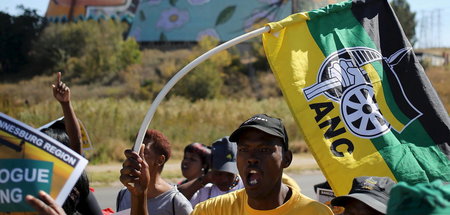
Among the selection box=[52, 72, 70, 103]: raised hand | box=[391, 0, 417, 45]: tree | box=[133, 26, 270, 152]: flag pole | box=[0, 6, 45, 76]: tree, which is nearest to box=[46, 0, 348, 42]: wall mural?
box=[391, 0, 417, 45]: tree

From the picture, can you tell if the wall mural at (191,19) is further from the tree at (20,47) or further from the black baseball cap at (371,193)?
the black baseball cap at (371,193)

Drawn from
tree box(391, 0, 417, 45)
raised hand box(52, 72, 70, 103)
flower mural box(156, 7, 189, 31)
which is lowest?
raised hand box(52, 72, 70, 103)

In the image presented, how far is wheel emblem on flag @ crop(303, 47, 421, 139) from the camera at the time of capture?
13.5 feet

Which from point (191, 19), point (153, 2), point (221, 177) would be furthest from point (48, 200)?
point (153, 2)

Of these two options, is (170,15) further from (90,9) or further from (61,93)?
(61,93)

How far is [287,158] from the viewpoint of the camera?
130 inches

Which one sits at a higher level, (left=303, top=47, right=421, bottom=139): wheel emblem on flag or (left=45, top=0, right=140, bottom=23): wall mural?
(left=45, top=0, right=140, bottom=23): wall mural

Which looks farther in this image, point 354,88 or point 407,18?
point 407,18

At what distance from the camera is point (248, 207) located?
10.6 ft

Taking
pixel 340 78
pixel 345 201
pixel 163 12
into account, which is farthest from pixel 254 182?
pixel 163 12

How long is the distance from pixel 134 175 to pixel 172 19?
6283 cm

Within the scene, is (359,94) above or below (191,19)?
below

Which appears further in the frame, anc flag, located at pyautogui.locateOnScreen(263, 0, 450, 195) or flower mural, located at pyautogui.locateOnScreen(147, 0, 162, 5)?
flower mural, located at pyautogui.locateOnScreen(147, 0, 162, 5)

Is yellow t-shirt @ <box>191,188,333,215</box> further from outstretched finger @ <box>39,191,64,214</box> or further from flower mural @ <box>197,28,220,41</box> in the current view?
flower mural @ <box>197,28,220,41</box>
